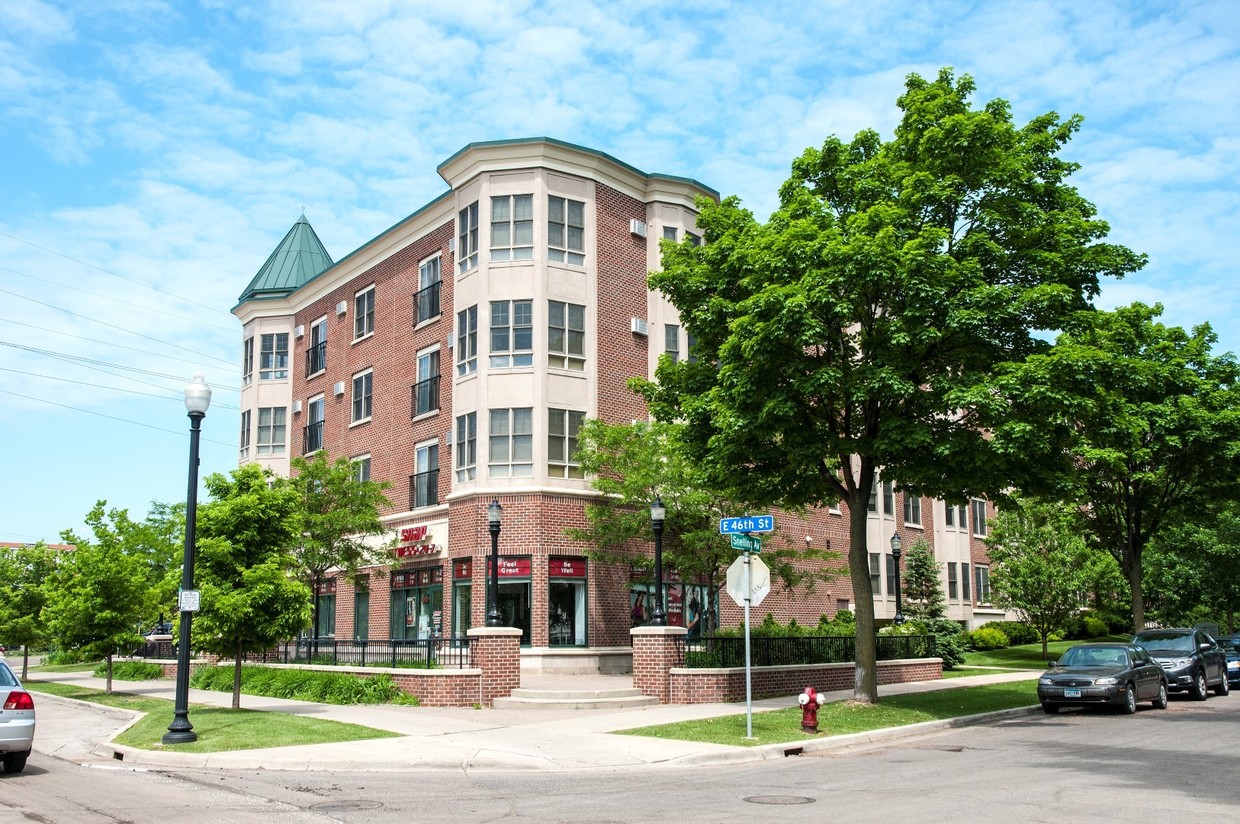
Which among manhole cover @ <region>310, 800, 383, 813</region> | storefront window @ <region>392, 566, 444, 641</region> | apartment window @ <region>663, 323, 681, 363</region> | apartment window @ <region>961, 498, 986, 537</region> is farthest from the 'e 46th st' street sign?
apartment window @ <region>961, 498, 986, 537</region>

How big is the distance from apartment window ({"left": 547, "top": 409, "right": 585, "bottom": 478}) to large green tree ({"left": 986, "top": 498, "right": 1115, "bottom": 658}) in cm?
1824

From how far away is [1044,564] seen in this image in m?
40.2

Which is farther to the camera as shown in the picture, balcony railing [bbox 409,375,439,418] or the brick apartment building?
balcony railing [bbox 409,375,439,418]

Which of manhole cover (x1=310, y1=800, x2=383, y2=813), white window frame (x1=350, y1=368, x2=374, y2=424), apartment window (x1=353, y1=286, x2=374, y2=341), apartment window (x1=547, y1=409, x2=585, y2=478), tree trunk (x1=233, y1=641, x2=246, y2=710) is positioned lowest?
manhole cover (x1=310, y1=800, x2=383, y2=813)

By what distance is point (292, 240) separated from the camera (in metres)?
49.2

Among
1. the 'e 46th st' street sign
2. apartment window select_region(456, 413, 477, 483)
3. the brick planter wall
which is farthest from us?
apartment window select_region(456, 413, 477, 483)

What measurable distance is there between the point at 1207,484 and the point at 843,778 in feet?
83.1

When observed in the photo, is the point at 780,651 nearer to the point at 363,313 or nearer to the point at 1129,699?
the point at 1129,699

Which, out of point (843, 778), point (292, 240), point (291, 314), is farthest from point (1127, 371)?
point (292, 240)

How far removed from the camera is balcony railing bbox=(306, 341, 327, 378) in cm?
4304

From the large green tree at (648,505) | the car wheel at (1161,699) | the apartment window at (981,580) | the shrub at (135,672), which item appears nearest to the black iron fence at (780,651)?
the large green tree at (648,505)

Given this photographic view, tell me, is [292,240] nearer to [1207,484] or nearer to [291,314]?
[291,314]

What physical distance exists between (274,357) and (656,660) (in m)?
30.2

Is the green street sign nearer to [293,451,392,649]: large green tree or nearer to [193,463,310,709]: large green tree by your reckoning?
[193,463,310,709]: large green tree
